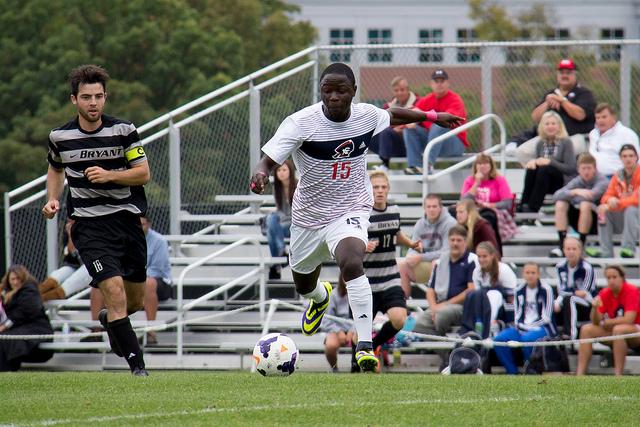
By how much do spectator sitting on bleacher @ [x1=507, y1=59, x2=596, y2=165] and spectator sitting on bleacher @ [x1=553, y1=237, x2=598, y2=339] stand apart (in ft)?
9.23

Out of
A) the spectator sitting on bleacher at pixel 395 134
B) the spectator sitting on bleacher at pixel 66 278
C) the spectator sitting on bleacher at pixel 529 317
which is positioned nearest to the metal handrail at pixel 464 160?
the spectator sitting on bleacher at pixel 395 134

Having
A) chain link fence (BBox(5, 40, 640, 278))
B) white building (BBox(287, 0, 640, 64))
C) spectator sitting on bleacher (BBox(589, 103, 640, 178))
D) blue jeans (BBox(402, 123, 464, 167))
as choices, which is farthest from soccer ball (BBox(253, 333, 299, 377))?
white building (BBox(287, 0, 640, 64))

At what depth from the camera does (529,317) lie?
587 inches

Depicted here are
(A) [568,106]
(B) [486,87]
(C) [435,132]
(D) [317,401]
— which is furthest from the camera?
(B) [486,87]

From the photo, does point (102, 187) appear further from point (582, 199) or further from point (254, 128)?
point (254, 128)

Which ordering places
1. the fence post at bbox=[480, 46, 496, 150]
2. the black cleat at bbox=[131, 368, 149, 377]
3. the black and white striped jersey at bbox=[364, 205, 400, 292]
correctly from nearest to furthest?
the black cleat at bbox=[131, 368, 149, 377]
the black and white striped jersey at bbox=[364, 205, 400, 292]
the fence post at bbox=[480, 46, 496, 150]

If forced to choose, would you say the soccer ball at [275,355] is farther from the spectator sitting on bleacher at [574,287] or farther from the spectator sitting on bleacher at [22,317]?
the spectator sitting on bleacher at [22,317]

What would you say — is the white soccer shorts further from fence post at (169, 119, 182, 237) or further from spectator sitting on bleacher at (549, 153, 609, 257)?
fence post at (169, 119, 182, 237)

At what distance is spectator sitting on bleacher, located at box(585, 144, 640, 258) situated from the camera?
52.7 feet

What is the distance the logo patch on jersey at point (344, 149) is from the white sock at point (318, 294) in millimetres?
1497

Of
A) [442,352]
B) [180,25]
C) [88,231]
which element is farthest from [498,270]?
[180,25]

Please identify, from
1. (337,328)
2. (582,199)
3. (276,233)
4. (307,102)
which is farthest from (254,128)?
(582,199)

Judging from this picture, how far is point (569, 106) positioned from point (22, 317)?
7.88 meters

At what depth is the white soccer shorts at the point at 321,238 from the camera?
399 inches
